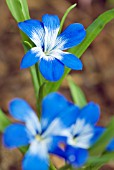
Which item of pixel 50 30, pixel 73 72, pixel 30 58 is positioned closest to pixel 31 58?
pixel 30 58

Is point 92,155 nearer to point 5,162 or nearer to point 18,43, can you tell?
point 5,162

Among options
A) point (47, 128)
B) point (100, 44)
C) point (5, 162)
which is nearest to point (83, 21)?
point (100, 44)

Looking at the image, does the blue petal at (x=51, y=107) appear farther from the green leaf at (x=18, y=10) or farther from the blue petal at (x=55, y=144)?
the green leaf at (x=18, y=10)

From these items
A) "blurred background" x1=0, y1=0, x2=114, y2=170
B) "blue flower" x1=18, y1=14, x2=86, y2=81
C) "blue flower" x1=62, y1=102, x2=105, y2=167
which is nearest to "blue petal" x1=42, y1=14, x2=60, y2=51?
"blue flower" x1=18, y1=14, x2=86, y2=81

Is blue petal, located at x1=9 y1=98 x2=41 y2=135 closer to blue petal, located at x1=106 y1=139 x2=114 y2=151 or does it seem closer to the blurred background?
blue petal, located at x1=106 y1=139 x2=114 y2=151

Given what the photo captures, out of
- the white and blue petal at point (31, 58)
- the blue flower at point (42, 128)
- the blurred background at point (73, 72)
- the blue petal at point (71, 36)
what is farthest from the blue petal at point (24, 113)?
the blurred background at point (73, 72)

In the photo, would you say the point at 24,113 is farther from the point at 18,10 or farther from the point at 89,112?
the point at 18,10
